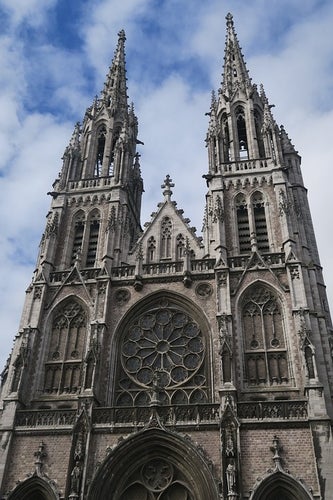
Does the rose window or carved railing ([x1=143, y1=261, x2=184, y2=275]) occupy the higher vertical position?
carved railing ([x1=143, y1=261, x2=184, y2=275])

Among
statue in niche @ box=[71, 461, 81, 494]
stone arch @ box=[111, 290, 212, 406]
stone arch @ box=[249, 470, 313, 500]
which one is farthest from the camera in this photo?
stone arch @ box=[111, 290, 212, 406]

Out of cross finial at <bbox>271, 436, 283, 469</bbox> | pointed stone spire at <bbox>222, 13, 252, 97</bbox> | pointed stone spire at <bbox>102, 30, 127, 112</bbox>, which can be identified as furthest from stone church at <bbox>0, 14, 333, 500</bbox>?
pointed stone spire at <bbox>102, 30, 127, 112</bbox>

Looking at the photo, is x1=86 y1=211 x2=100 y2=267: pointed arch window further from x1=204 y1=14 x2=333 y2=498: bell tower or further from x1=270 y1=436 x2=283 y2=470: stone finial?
x1=270 y1=436 x2=283 y2=470: stone finial

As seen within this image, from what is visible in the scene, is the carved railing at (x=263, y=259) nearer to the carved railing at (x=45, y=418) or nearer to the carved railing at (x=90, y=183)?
the carved railing at (x=90, y=183)

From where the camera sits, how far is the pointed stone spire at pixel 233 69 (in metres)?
33.6

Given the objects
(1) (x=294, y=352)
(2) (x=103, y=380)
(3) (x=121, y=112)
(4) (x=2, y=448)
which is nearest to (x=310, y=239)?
(1) (x=294, y=352)

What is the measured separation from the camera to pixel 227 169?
94.8 ft

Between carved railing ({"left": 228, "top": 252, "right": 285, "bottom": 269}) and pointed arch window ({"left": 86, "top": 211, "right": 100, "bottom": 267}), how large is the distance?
7.23m

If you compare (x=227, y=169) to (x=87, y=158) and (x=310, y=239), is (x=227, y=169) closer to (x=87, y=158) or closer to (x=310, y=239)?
(x=310, y=239)

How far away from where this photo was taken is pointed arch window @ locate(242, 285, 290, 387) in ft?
70.0

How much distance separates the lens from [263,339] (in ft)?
73.0

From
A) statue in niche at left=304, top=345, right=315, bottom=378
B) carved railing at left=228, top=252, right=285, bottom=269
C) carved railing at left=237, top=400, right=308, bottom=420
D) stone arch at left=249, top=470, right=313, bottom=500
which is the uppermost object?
carved railing at left=228, top=252, right=285, bottom=269

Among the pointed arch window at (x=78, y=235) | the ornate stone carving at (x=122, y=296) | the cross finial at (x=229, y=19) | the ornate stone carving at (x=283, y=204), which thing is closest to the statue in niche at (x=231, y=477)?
the ornate stone carving at (x=122, y=296)

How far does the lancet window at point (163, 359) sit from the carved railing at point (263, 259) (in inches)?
127
